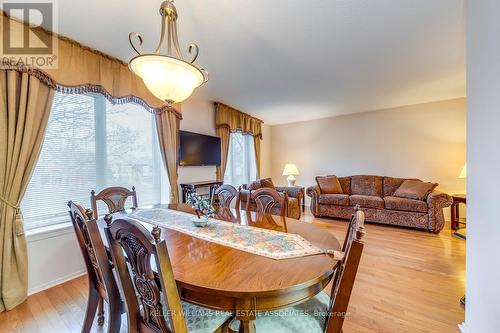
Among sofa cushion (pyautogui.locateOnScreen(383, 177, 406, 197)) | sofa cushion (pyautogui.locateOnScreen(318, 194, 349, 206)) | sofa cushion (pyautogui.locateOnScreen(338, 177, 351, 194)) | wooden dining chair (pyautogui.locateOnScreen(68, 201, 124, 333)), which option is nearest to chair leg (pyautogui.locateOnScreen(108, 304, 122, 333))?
wooden dining chair (pyautogui.locateOnScreen(68, 201, 124, 333))

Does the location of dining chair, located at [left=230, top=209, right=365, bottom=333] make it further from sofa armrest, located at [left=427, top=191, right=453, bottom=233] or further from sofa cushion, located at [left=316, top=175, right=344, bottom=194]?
sofa cushion, located at [left=316, top=175, right=344, bottom=194]

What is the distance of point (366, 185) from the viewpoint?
4.72 meters

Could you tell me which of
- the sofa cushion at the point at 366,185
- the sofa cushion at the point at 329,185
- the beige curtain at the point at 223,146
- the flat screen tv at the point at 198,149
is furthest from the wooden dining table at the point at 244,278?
the sofa cushion at the point at 366,185

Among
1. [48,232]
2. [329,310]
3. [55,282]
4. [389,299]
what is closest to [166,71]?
[329,310]

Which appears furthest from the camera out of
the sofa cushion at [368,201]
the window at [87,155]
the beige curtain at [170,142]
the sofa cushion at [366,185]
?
the sofa cushion at [366,185]

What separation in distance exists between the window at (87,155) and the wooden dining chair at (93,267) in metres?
1.35

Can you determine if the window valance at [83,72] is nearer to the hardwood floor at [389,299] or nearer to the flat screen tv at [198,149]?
the flat screen tv at [198,149]

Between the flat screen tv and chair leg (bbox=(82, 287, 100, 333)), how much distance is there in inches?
89.2

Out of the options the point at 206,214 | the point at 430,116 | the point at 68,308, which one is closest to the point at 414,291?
the point at 206,214

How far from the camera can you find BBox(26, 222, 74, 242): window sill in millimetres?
1955

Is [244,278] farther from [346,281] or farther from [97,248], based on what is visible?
[97,248]

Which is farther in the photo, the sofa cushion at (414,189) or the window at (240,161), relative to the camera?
the window at (240,161)

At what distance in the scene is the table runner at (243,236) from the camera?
113 cm

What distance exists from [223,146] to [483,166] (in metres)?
3.73
